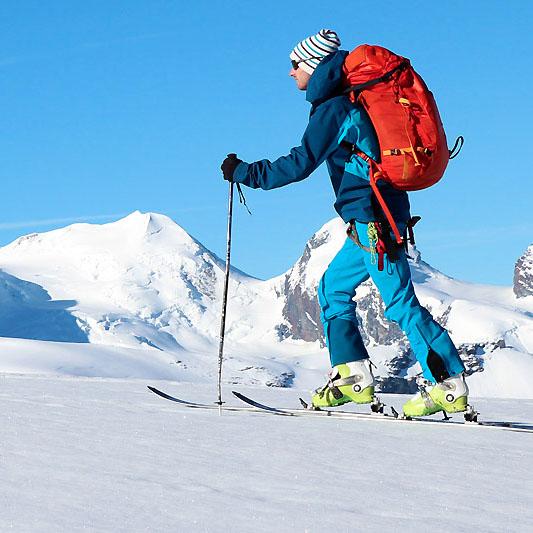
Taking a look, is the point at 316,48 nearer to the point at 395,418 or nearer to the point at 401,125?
the point at 401,125

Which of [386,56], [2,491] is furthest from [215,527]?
[386,56]

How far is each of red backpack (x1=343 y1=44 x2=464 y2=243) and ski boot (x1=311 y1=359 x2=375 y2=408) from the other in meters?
0.88

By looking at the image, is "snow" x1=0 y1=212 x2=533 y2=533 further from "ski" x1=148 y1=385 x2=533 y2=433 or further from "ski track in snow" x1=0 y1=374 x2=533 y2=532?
"ski" x1=148 y1=385 x2=533 y2=433

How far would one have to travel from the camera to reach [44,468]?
9.53 ft

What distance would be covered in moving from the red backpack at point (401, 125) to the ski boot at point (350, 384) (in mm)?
882

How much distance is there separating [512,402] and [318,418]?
9.26 feet

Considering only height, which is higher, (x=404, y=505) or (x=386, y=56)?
(x=386, y=56)

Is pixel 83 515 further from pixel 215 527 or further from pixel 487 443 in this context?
pixel 487 443

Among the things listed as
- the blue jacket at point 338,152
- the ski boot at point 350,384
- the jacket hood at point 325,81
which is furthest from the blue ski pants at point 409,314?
the jacket hood at point 325,81

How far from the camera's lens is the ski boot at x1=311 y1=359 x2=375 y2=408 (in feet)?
18.5

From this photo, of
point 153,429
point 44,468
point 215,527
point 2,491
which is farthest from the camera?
point 153,429

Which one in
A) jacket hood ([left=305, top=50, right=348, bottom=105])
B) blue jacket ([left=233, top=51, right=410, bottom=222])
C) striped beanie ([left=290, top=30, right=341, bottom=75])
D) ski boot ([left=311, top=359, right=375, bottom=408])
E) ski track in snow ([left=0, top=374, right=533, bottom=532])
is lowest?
ski track in snow ([left=0, top=374, right=533, bottom=532])

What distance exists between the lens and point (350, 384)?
5.64 meters

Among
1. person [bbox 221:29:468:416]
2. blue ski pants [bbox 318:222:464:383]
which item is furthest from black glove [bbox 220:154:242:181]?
blue ski pants [bbox 318:222:464:383]
